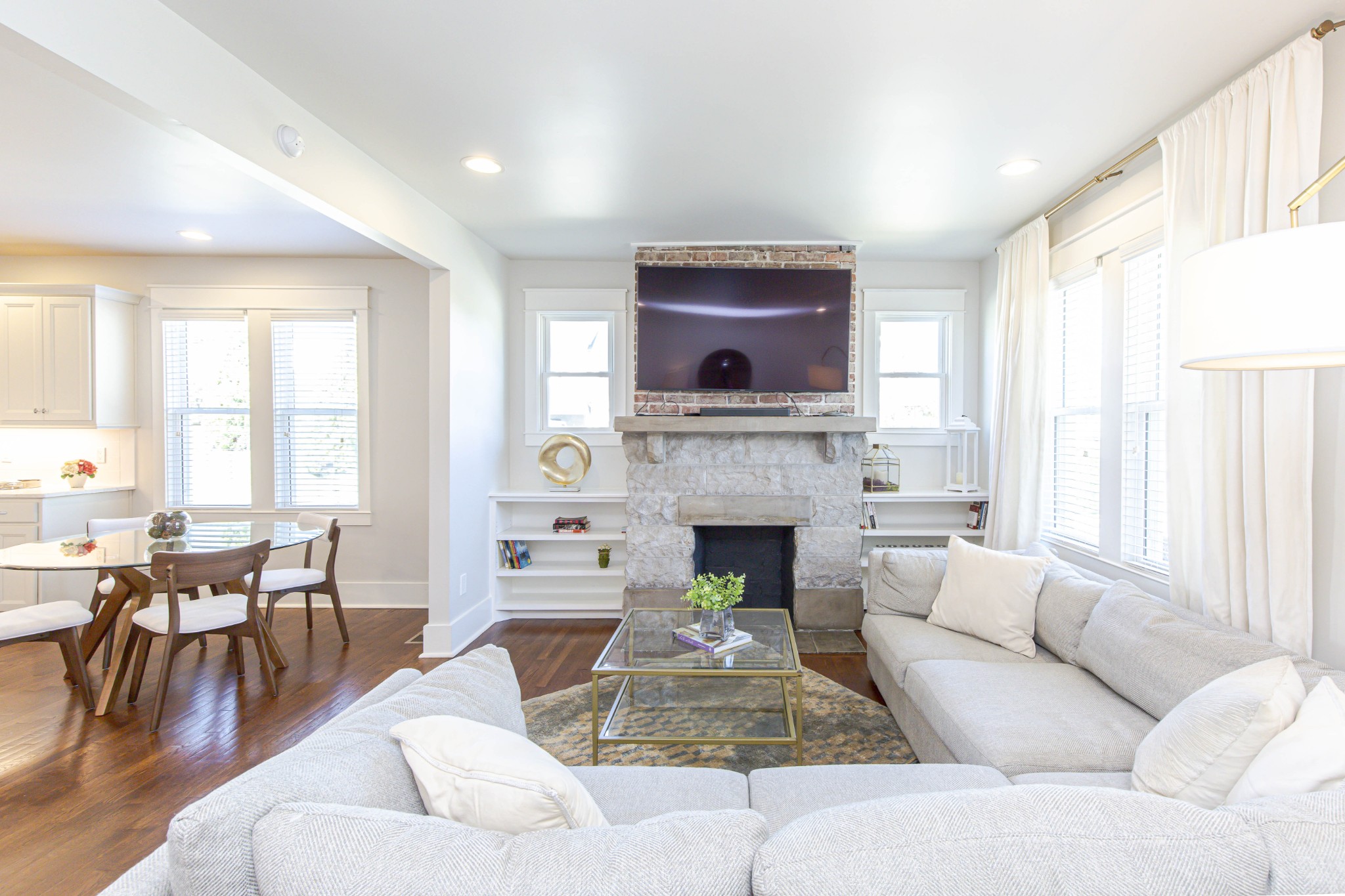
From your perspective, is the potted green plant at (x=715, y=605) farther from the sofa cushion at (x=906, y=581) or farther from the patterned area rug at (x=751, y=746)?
the sofa cushion at (x=906, y=581)

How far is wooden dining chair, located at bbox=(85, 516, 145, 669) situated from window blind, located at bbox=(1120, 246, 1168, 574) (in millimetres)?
5098

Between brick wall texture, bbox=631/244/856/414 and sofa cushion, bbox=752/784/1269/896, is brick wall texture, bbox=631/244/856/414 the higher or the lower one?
the higher one

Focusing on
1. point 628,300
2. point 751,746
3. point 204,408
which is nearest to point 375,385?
point 204,408

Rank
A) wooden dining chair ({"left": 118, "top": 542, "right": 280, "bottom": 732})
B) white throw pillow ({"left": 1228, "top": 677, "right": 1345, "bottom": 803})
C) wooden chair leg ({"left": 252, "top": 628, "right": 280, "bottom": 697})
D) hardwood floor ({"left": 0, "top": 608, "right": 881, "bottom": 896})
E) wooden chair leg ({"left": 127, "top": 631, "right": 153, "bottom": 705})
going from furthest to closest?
1. wooden chair leg ({"left": 252, "top": 628, "right": 280, "bottom": 697})
2. wooden chair leg ({"left": 127, "top": 631, "right": 153, "bottom": 705})
3. wooden dining chair ({"left": 118, "top": 542, "right": 280, "bottom": 732})
4. hardwood floor ({"left": 0, "top": 608, "right": 881, "bottom": 896})
5. white throw pillow ({"left": 1228, "top": 677, "right": 1345, "bottom": 803})

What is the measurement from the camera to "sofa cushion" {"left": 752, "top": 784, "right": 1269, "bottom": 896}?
0.86m

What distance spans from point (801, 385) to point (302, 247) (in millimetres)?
3636

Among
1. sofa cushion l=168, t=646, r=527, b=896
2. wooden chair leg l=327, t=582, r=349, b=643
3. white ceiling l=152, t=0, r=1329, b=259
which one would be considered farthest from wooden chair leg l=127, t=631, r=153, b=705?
white ceiling l=152, t=0, r=1329, b=259

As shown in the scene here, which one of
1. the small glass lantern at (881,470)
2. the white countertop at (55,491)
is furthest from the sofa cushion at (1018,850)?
the white countertop at (55,491)

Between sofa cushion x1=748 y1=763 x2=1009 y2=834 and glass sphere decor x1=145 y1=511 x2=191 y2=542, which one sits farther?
glass sphere decor x1=145 y1=511 x2=191 y2=542

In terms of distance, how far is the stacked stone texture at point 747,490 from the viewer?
14.6 feet

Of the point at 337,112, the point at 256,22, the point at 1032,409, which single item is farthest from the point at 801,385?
the point at 256,22

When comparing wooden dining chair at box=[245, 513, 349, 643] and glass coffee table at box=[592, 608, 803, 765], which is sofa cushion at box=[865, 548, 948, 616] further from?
wooden dining chair at box=[245, 513, 349, 643]

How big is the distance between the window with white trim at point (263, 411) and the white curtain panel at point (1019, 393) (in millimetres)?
4406

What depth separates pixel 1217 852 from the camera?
0.89m
